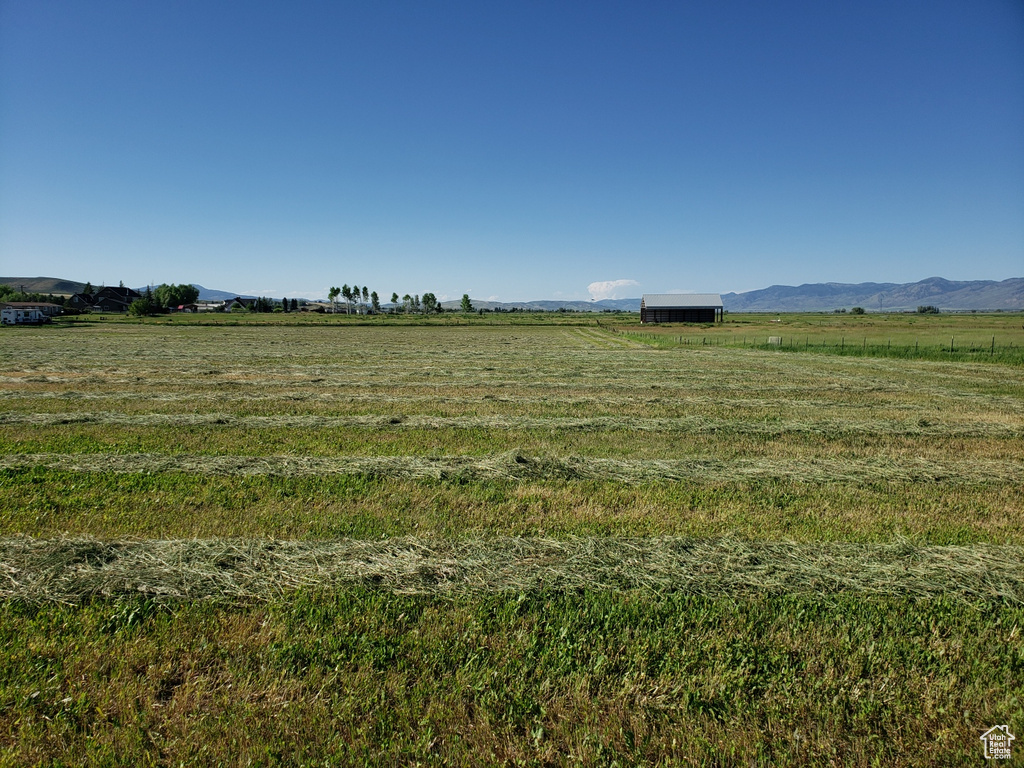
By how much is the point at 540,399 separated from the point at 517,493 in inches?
406

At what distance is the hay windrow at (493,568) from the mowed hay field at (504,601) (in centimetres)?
4

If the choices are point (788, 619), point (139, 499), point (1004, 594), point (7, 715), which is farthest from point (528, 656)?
point (139, 499)

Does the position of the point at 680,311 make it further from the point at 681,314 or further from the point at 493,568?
the point at 493,568

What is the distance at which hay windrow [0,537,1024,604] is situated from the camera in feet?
18.5

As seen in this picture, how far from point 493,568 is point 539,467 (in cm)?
424

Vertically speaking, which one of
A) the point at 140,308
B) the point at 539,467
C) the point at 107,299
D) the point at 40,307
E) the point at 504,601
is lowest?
the point at 504,601

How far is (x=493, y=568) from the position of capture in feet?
19.9

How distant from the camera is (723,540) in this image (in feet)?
22.4

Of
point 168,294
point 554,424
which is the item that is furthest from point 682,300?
point 168,294

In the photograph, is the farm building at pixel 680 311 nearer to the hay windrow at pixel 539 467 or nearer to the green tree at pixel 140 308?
the hay windrow at pixel 539 467

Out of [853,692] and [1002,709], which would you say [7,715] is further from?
[1002,709]

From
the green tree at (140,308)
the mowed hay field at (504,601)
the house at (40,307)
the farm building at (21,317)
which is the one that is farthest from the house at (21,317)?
the mowed hay field at (504,601)

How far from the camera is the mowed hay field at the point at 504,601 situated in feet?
13.0

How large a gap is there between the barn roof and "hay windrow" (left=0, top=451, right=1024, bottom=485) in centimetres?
9832
